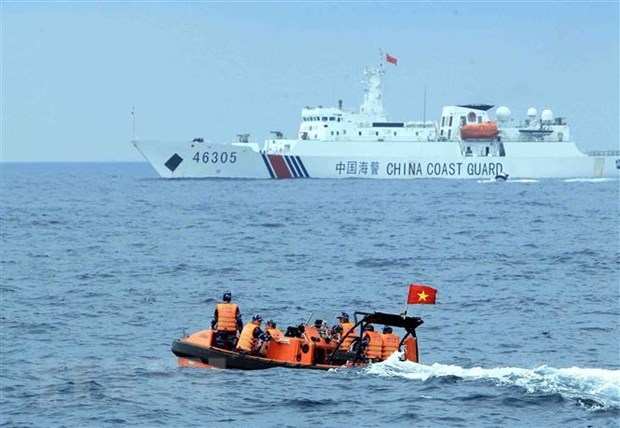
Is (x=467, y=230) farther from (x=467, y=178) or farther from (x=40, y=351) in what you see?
(x=467, y=178)

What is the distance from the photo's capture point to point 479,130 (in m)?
113

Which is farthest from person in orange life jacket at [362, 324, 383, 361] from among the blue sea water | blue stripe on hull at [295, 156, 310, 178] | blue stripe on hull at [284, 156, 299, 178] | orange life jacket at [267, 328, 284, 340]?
blue stripe on hull at [295, 156, 310, 178]

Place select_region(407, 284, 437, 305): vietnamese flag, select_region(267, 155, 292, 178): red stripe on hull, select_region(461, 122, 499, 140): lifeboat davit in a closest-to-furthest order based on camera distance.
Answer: select_region(407, 284, 437, 305): vietnamese flag < select_region(267, 155, 292, 178): red stripe on hull < select_region(461, 122, 499, 140): lifeboat davit

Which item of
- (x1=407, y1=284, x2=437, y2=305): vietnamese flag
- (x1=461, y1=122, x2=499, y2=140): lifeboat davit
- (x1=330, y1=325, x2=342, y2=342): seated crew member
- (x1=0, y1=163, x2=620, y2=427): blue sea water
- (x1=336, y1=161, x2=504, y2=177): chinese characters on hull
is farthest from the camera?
(x1=461, y1=122, x2=499, y2=140): lifeboat davit

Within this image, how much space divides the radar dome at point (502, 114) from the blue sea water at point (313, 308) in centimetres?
4067

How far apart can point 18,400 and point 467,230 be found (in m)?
42.2

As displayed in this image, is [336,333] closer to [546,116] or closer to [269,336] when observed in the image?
[269,336]

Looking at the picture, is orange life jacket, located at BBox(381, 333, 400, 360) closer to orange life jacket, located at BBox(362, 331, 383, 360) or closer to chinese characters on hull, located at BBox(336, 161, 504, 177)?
orange life jacket, located at BBox(362, 331, 383, 360)

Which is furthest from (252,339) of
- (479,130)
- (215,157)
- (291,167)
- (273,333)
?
(479,130)

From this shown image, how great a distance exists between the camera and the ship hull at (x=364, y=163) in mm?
108688

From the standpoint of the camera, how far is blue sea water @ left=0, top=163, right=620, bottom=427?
22.1 metres

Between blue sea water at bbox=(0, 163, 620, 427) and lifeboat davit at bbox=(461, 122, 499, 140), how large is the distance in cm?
3508

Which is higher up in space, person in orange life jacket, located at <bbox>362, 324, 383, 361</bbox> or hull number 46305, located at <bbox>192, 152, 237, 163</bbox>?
hull number 46305, located at <bbox>192, 152, 237, 163</bbox>

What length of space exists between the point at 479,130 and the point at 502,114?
6.29 meters
